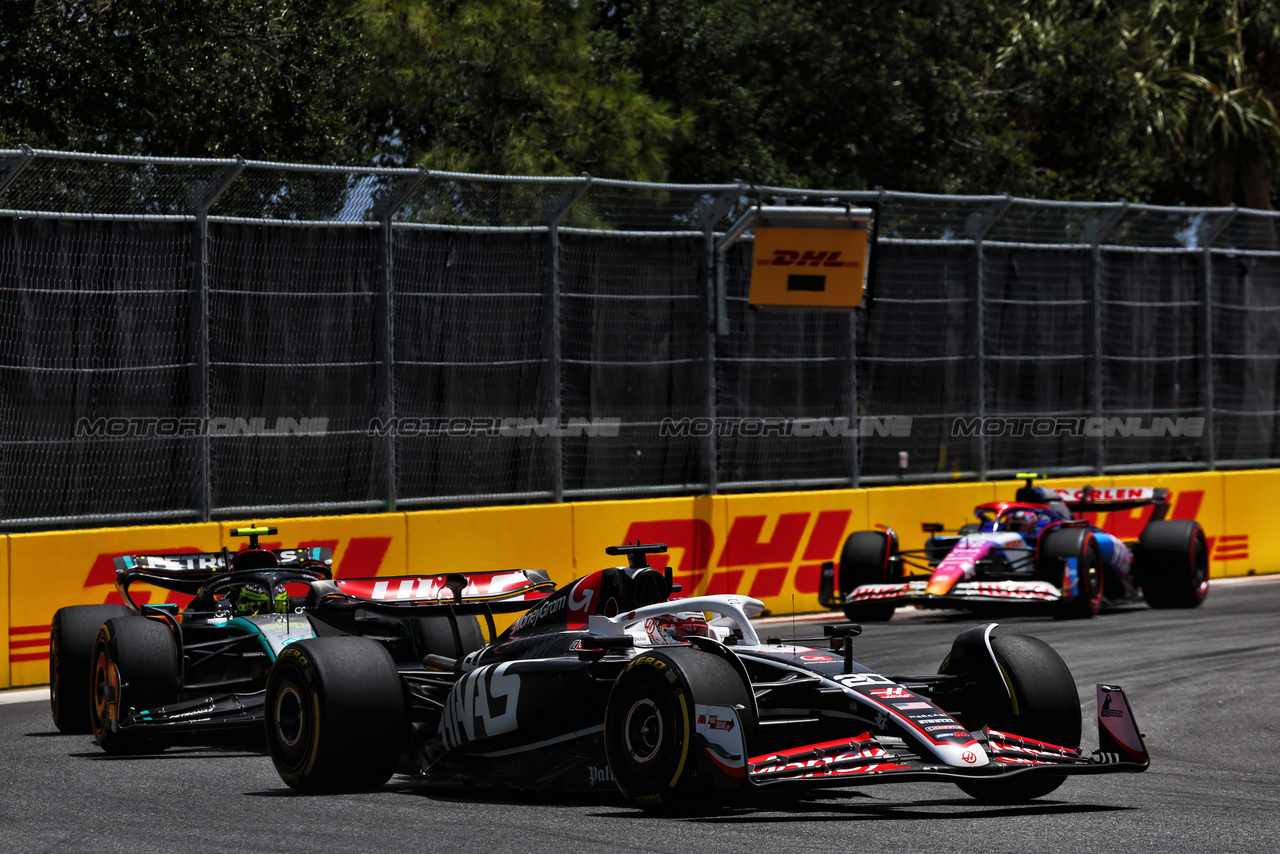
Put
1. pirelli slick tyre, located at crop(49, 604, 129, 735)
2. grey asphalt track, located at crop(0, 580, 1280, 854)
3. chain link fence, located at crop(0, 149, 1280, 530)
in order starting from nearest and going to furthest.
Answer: grey asphalt track, located at crop(0, 580, 1280, 854) < pirelli slick tyre, located at crop(49, 604, 129, 735) < chain link fence, located at crop(0, 149, 1280, 530)

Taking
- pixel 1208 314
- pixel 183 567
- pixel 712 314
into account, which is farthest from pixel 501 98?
pixel 183 567

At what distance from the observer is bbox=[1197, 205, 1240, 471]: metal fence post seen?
18.4m

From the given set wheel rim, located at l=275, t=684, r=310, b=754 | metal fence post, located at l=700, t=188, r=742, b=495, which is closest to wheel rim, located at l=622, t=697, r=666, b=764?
wheel rim, located at l=275, t=684, r=310, b=754

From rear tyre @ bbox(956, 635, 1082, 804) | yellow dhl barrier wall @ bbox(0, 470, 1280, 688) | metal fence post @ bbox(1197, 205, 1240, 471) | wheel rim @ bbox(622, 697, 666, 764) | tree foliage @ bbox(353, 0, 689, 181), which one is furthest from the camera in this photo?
tree foliage @ bbox(353, 0, 689, 181)

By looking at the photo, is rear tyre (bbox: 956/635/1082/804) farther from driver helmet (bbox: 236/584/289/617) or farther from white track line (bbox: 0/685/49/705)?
white track line (bbox: 0/685/49/705)

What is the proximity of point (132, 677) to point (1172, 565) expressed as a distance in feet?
30.8

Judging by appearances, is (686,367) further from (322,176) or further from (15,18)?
(15,18)

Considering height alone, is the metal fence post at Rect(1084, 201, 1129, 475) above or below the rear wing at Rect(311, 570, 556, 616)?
above

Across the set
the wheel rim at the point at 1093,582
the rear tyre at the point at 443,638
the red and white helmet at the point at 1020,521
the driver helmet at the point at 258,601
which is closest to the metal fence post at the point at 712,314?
the red and white helmet at the point at 1020,521

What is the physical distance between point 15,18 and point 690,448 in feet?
25.5

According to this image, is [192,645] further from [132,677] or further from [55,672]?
[55,672]

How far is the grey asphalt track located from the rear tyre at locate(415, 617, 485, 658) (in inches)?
46.4

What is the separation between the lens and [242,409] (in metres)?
12.8

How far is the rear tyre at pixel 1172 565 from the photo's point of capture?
1480 cm
